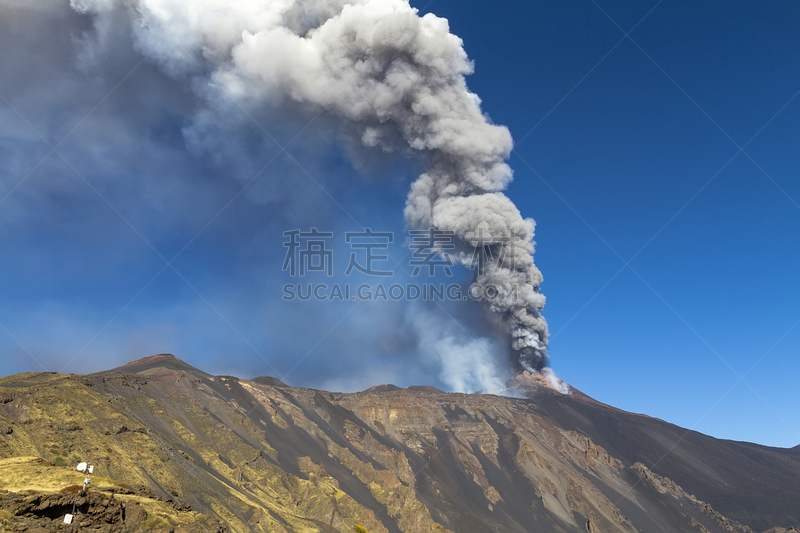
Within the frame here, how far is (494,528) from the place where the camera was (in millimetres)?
55875

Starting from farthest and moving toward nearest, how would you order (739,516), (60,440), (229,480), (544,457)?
(544,457) < (739,516) < (229,480) < (60,440)

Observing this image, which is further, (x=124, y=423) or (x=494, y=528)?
(x=494, y=528)

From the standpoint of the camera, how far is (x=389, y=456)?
67000 mm

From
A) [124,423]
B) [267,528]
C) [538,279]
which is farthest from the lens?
[538,279]

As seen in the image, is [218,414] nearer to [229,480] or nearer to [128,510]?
[229,480]

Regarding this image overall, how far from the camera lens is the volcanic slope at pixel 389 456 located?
116 feet

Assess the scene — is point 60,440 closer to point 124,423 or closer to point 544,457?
point 124,423

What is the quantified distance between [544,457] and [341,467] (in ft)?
112

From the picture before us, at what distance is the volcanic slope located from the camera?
35281mm

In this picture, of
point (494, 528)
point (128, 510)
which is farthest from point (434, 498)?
point (128, 510)

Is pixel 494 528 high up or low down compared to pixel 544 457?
down

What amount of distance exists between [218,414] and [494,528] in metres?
35.2

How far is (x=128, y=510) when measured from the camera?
17844 millimetres

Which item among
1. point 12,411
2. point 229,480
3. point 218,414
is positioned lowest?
point 229,480
